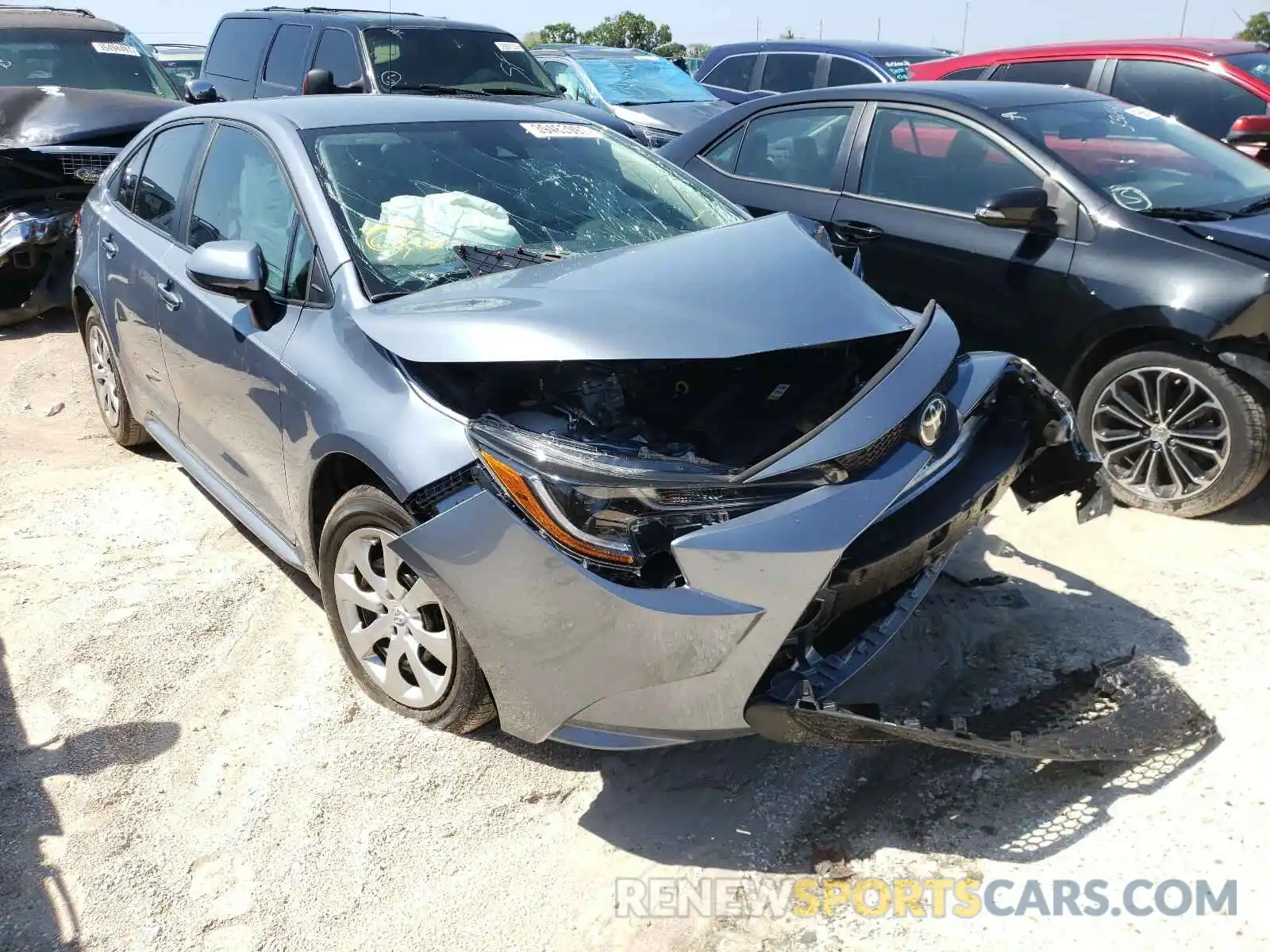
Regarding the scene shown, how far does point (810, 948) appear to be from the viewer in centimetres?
231

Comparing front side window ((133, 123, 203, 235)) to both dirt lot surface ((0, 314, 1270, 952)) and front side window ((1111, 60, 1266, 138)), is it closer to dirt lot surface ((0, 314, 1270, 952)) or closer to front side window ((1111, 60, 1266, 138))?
dirt lot surface ((0, 314, 1270, 952))

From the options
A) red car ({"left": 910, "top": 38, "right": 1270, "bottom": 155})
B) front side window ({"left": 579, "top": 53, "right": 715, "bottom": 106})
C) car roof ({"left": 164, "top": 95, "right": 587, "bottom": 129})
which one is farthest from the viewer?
front side window ({"left": 579, "top": 53, "right": 715, "bottom": 106})

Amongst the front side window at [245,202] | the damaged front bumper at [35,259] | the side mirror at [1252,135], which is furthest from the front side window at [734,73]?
the front side window at [245,202]

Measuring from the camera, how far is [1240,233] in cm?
411

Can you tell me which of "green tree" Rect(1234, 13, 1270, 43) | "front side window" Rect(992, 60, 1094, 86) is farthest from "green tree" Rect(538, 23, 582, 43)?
"front side window" Rect(992, 60, 1094, 86)

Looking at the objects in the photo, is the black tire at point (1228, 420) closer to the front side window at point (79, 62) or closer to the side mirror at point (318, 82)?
the side mirror at point (318, 82)

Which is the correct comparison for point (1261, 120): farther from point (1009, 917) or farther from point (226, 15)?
point (226, 15)

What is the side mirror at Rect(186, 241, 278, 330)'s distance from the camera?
3.13 meters

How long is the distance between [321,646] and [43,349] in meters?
4.72

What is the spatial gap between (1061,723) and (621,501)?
1.41 m

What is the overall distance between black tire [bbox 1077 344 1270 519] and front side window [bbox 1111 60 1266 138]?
3.41 m

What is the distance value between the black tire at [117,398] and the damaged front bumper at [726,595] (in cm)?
295

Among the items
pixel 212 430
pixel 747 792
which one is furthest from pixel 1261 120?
pixel 212 430

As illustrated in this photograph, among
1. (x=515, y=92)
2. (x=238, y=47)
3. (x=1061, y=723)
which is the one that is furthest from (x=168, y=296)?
(x=238, y=47)
